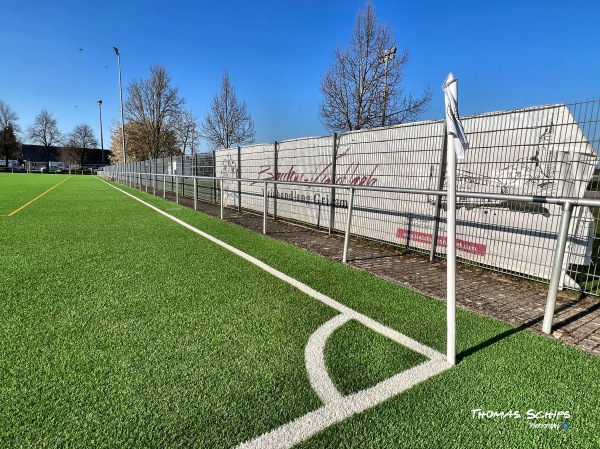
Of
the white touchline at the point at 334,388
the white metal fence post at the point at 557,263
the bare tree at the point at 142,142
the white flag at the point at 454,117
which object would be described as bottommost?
the white touchline at the point at 334,388

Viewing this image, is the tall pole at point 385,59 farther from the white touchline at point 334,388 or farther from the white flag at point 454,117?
the white touchline at point 334,388

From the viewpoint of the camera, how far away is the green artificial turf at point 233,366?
161cm

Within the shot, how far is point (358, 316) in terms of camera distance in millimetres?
2924

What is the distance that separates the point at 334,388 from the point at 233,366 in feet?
2.16

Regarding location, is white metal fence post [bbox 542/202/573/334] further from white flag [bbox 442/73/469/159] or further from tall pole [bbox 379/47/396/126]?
tall pole [bbox 379/47/396/126]

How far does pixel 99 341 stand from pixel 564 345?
345 cm

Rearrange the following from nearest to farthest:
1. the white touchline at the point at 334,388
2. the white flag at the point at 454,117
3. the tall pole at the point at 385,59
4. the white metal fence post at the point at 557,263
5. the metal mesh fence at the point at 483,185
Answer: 1. the white touchline at the point at 334,388
2. the white flag at the point at 454,117
3. the white metal fence post at the point at 557,263
4. the metal mesh fence at the point at 483,185
5. the tall pole at the point at 385,59

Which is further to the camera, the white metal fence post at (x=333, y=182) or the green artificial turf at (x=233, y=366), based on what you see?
the white metal fence post at (x=333, y=182)

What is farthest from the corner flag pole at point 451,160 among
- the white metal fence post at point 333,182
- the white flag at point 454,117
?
the white metal fence post at point 333,182

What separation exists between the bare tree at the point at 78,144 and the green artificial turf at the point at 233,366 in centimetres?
9146

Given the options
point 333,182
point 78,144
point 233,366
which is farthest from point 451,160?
point 78,144

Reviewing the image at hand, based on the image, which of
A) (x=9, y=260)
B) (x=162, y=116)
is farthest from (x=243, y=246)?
(x=162, y=116)

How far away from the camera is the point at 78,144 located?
78750mm

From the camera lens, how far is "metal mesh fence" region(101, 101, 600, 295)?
12.2ft
